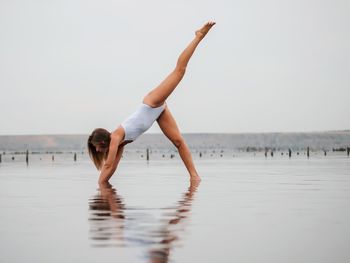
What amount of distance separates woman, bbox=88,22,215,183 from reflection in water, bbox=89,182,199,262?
308cm

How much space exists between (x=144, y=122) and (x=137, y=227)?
600 cm

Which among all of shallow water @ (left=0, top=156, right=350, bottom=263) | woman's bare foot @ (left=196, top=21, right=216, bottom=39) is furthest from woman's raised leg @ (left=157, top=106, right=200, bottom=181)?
shallow water @ (left=0, top=156, right=350, bottom=263)

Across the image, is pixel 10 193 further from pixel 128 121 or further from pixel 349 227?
pixel 349 227

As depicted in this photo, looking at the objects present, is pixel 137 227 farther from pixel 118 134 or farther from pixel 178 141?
pixel 178 141

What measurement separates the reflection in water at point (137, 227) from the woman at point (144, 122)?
308 cm

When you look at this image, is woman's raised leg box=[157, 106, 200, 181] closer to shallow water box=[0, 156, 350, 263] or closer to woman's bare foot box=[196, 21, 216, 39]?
woman's bare foot box=[196, 21, 216, 39]

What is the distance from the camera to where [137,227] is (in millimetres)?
5824

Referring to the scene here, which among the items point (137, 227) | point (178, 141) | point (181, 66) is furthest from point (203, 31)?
point (137, 227)

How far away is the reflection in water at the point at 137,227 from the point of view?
16.1 ft

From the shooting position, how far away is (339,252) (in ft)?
15.4

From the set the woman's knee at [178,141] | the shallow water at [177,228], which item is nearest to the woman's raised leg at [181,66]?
the woman's knee at [178,141]

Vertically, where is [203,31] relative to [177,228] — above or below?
above

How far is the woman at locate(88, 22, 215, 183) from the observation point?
11367 mm

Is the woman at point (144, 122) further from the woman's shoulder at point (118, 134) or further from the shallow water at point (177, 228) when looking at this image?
the shallow water at point (177, 228)
